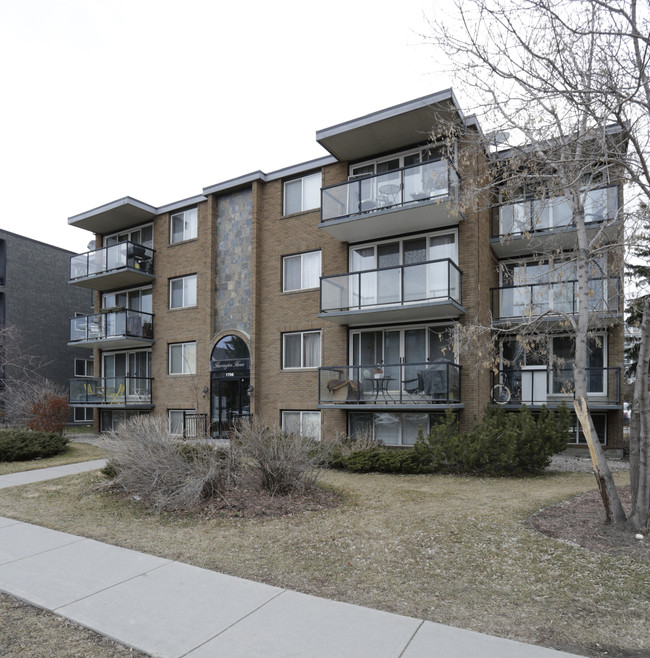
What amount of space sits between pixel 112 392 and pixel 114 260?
223 inches

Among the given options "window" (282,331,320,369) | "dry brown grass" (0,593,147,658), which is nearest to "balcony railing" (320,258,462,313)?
"window" (282,331,320,369)

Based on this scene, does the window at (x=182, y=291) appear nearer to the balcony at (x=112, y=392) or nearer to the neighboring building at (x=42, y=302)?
the balcony at (x=112, y=392)

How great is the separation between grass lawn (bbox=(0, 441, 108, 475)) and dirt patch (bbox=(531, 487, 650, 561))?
10187mm

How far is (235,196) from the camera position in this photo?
20.9m

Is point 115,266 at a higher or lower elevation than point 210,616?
higher

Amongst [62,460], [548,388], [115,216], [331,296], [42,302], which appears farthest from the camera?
[42,302]

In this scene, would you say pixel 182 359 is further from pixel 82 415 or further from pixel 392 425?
pixel 82 415

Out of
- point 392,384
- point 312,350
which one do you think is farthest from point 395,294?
point 312,350

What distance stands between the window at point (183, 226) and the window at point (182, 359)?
4453mm

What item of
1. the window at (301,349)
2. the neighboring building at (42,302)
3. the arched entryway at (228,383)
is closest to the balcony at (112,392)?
the arched entryway at (228,383)

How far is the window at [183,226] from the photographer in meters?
22.2

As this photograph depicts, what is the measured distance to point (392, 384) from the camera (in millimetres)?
15930

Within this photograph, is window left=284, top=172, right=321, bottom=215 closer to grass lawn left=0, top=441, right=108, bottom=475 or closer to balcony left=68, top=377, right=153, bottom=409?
balcony left=68, top=377, right=153, bottom=409

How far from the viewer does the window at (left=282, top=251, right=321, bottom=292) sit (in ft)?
61.3
